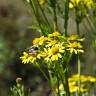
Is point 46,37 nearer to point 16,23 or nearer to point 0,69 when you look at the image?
point 0,69

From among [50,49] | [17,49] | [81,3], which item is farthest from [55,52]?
[17,49]

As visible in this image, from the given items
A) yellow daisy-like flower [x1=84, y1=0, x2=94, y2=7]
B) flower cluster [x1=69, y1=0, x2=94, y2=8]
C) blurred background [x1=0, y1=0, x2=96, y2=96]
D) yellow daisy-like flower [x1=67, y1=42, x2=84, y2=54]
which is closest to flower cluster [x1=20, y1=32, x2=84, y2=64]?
yellow daisy-like flower [x1=67, y1=42, x2=84, y2=54]

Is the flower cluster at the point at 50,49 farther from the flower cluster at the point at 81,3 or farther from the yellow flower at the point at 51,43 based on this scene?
the flower cluster at the point at 81,3

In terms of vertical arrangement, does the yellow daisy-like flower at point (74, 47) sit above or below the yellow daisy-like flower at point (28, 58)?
above

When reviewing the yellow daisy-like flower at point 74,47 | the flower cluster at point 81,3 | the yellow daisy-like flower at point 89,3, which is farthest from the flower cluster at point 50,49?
the yellow daisy-like flower at point 89,3

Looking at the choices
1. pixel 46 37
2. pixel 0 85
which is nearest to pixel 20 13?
pixel 0 85

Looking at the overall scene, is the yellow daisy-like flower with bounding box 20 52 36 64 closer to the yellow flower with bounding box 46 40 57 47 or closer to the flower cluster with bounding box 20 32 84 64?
the flower cluster with bounding box 20 32 84 64

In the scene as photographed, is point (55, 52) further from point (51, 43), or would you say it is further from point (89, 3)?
point (89, 3)
